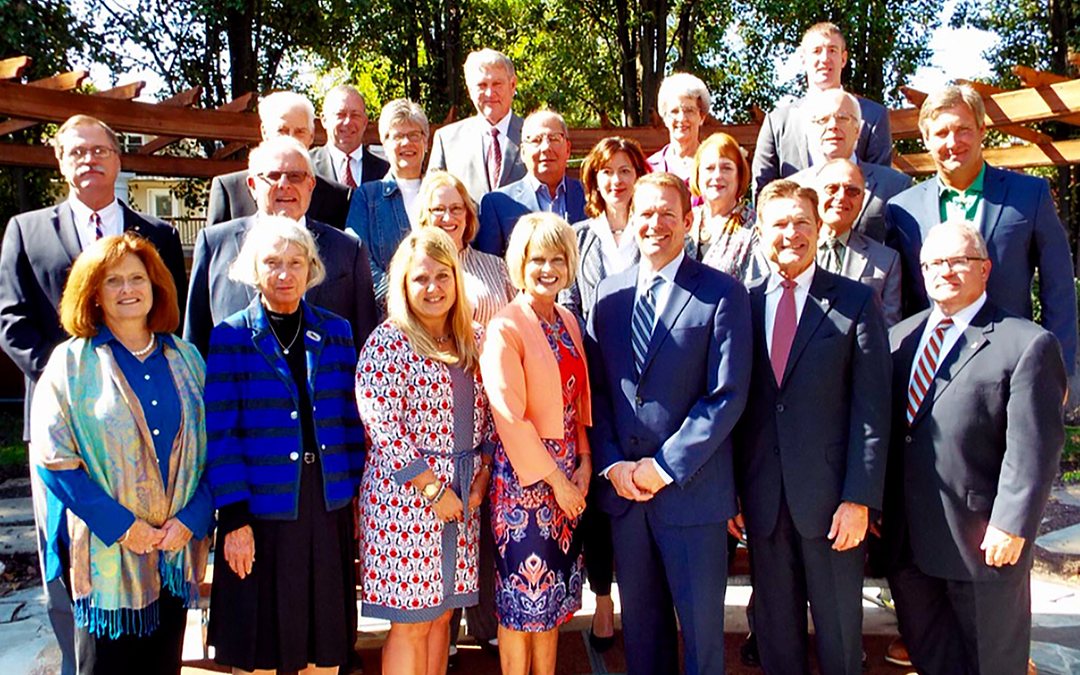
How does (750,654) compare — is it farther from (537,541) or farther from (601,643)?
(537,541)

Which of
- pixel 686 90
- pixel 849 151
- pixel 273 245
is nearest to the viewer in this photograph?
pixel 273 245

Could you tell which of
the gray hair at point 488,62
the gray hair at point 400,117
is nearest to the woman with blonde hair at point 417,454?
the gray hair at point 400,117

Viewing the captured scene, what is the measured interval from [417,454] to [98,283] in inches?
44.7

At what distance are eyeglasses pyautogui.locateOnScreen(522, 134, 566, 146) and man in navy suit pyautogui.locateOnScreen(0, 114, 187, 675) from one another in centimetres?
160

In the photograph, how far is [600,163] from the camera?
3709mm

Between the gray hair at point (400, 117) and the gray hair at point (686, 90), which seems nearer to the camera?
the gray hair at point (400, 117)

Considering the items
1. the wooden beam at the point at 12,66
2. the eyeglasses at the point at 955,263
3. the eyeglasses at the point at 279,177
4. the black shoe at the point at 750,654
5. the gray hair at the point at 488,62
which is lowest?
the black shoe at the point at 750,654

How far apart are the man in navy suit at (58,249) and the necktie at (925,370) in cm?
291

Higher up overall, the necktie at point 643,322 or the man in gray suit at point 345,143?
the man in gray suit at point 345,143

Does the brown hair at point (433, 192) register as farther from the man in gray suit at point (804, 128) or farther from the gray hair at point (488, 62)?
the man in gray suit at point (804, 128)

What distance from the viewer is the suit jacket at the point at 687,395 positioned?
2.93 metres

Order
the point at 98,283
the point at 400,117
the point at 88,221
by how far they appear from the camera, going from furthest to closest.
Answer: the point at 400,117 < the point at 88,221 < the point at 98,283

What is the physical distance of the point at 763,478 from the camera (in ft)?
10.0

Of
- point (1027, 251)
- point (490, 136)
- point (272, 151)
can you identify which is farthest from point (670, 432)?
point (490, 136)
